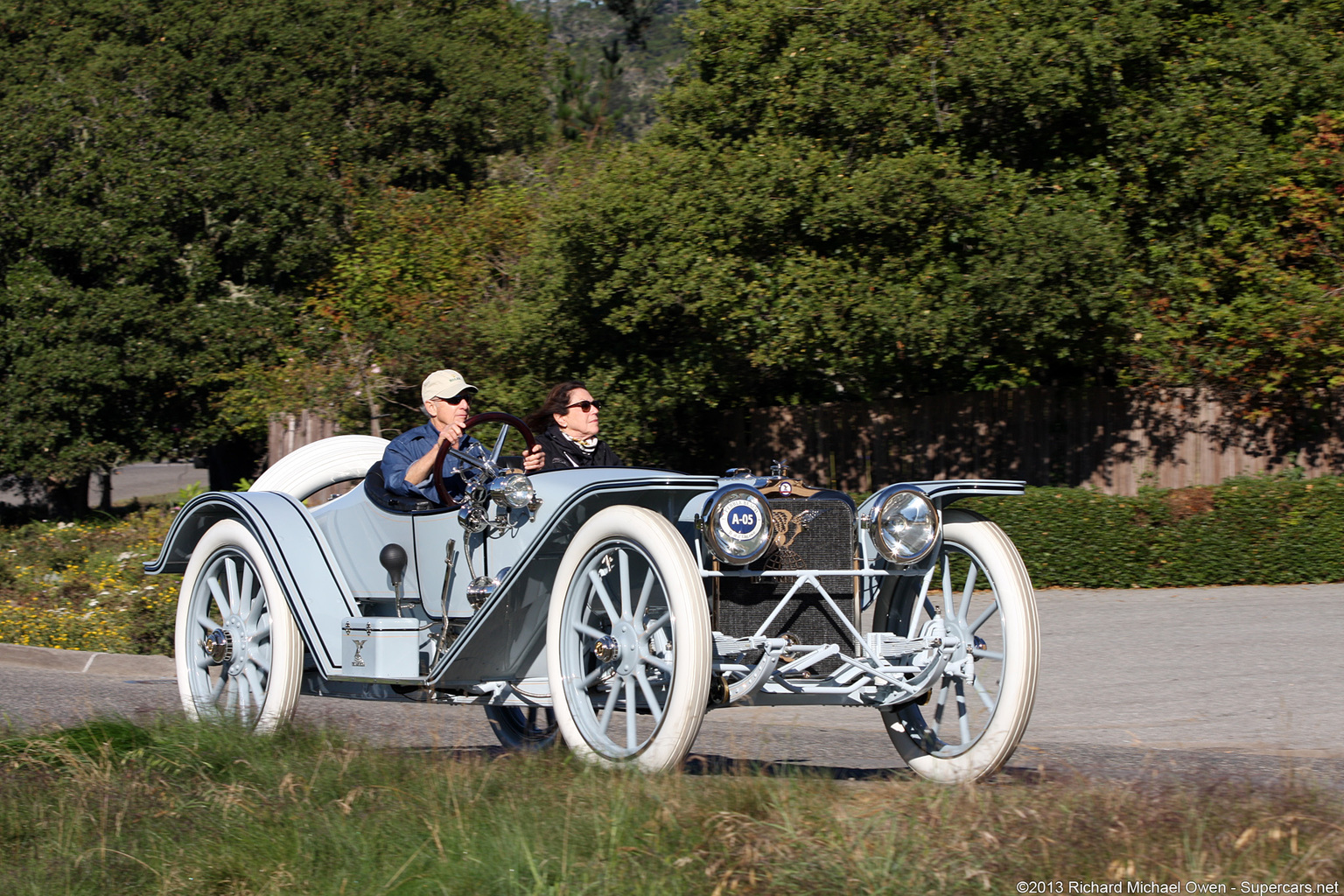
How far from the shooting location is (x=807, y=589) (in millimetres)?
4879

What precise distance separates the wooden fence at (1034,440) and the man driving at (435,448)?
11.3m

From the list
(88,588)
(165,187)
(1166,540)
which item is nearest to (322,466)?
(88,588)

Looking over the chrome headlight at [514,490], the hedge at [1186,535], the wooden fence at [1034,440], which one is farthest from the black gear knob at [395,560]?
the wooden fence at [1034,440]

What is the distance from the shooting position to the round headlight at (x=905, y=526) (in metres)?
4.73

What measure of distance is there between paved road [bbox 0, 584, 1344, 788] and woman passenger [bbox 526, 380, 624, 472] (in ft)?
4.44

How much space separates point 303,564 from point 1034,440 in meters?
12.9

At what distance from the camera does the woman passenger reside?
6086mm

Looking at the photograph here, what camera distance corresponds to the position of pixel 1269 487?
1273 cm

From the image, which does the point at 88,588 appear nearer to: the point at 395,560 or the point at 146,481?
the point at 395,560

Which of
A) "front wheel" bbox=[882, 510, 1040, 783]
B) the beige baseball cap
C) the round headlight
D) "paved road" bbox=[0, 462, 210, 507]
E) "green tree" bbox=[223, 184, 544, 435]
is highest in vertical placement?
"green tree" bbox=[223, 184, 544, 435]

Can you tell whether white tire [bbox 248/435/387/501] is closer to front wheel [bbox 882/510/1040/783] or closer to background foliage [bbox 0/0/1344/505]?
front wheel [bbox 882/510/1040/783]

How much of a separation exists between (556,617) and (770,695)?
0.80 m

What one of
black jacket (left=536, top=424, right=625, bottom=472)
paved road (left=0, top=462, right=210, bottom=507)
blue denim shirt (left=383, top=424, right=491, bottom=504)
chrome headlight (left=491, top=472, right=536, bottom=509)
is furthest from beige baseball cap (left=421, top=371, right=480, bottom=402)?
paved road (left=0, top=462, right=210, bottom=507)

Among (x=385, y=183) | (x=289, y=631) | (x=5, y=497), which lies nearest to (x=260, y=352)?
(x=385, y=183)
